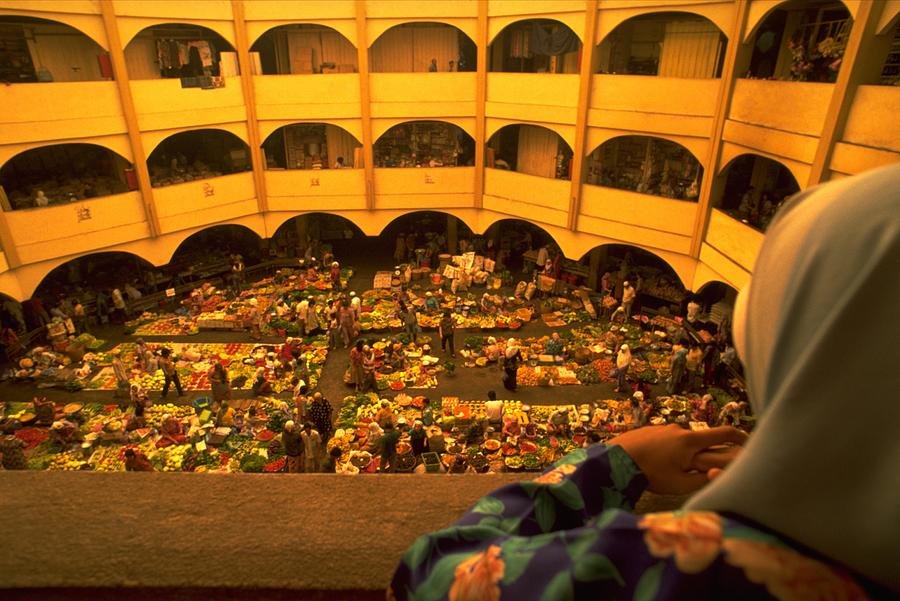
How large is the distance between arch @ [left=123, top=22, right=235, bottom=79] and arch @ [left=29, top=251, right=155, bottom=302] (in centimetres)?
613

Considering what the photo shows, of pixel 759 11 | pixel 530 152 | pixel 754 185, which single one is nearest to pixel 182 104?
pixel 530 152

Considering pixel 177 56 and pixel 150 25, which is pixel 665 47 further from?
pixel 177 56

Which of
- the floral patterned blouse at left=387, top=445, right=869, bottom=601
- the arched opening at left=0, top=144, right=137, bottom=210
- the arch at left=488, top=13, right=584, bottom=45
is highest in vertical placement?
the arch at left=488, top=13, right=584, bottom=45

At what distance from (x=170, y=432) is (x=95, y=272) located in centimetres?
1001

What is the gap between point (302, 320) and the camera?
52.2 feet

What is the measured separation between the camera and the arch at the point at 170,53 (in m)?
17.7

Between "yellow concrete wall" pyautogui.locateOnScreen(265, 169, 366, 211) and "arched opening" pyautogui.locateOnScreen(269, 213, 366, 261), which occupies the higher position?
"yellow concrete wall" pyautogui.locateOnScreen(265, 169, 366, 211)

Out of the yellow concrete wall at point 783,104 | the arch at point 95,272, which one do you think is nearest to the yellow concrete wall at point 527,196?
the yellow concrete wall at point 783,104

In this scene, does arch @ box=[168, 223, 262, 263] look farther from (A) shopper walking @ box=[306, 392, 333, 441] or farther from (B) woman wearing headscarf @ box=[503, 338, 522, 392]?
(B) woman wearing headscarf @ box=[503, 338, 522, 392]

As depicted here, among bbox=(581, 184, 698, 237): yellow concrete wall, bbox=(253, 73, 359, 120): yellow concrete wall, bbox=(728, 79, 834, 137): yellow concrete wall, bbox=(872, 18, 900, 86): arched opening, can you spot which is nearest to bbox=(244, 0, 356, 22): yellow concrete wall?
bbox=(253, 73, 359, 120): yellow concrete wall

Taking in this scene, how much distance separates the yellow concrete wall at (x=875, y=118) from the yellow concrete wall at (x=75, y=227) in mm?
18041

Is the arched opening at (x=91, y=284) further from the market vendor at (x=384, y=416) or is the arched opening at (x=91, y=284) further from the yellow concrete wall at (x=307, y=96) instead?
the market vendor at (x=384, y=416)

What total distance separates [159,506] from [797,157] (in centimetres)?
1301

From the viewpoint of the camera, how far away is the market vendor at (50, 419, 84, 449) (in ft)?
37.7
